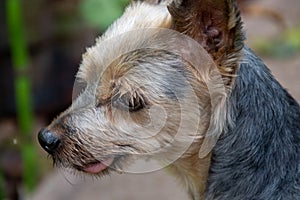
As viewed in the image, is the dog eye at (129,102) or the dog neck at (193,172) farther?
the dog neck at (193,172)

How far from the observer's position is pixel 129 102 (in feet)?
10.9

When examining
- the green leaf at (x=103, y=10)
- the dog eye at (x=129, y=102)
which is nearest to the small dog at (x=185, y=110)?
the dog eye at (x=129, y=102)

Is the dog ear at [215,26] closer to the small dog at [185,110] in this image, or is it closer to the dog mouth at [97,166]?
the small dog at [185,110]

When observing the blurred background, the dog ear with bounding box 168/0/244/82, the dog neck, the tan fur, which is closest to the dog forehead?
the tan fur

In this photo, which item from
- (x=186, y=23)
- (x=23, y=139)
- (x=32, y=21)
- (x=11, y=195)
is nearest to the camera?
(x=186, y=23)

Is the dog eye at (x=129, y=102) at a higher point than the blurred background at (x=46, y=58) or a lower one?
higher

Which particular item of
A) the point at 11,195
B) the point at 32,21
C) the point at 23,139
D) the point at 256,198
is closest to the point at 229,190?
the point at 256,198

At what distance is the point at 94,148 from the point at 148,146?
203 millimetres

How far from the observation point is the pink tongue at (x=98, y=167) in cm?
350

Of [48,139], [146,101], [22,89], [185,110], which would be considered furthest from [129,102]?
[22,89]

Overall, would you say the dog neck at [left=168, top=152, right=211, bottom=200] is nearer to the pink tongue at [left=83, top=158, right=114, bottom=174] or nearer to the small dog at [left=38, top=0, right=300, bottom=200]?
the small dog at [left=38, top=0, right=300, bottom=200]

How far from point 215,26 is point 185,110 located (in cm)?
33

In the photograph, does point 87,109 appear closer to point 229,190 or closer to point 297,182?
point 229,190

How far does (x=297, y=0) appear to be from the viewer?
340 inches
